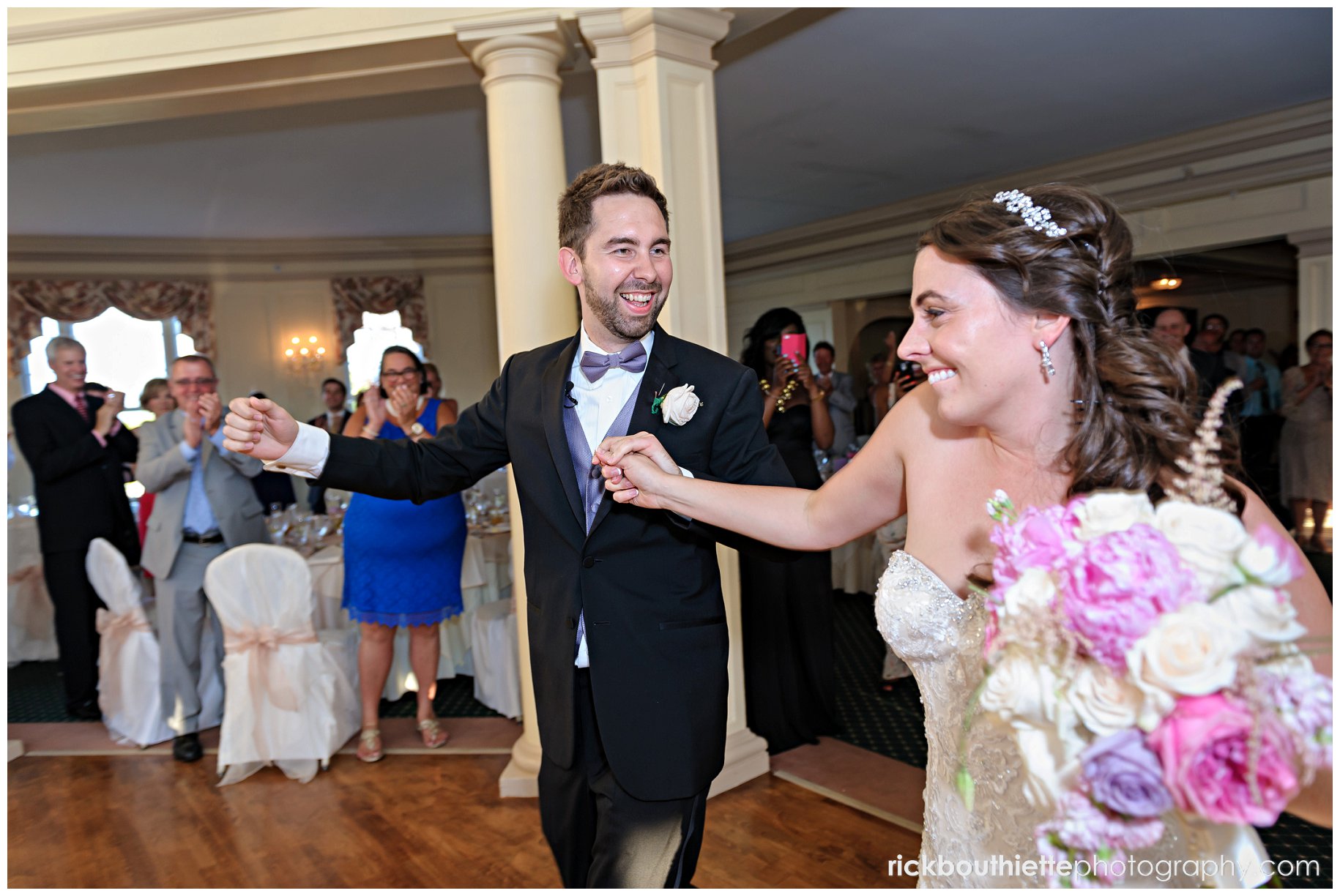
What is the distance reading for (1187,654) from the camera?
2.75 ft

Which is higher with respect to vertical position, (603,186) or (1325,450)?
(603,186)

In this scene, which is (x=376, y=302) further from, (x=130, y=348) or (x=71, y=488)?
(x=71, y=488)

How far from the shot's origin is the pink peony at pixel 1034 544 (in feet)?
3.14

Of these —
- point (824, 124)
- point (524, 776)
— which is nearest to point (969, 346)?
point (524, 776)

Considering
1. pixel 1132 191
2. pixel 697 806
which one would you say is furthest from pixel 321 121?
pixel 1132 191

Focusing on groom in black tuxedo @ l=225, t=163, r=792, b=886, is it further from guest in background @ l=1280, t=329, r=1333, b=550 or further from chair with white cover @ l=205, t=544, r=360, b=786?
guest in background @ l=1280, t=329, r=1333, b=550

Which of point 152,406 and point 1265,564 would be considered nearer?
point 1265,564

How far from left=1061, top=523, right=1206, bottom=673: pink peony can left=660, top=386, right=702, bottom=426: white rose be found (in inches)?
41.4

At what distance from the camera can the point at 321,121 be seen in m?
6.18

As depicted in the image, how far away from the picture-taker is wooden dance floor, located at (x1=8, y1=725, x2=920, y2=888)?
3.04 m

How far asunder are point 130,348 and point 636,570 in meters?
11.0

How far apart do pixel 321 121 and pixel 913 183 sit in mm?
5509

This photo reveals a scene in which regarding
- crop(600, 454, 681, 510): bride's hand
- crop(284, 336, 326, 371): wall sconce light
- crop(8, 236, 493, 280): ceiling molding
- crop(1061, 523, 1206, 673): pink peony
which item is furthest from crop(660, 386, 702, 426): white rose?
crop(284, 336, 326, 371): wall sconce light

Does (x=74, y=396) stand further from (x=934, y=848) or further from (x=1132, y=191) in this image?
(x=1132, y=191)
